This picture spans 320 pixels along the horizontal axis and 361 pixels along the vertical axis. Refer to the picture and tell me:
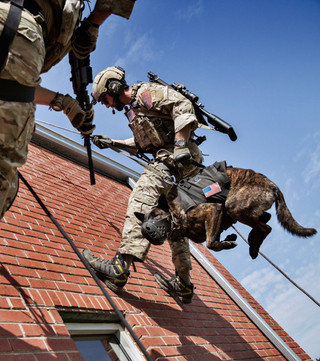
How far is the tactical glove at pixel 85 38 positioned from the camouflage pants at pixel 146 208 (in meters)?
1.36

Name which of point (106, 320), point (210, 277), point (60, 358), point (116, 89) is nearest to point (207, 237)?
point (106, 320)

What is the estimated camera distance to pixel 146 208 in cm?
319

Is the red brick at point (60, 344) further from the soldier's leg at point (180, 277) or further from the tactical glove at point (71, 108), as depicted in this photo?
the soldier's leg at point (180, 277)

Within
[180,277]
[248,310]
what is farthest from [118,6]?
[248,310]

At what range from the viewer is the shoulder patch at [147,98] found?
3.56m

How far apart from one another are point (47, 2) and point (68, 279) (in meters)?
2.02

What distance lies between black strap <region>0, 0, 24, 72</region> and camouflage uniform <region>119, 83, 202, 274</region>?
6.66ft

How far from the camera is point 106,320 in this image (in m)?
2.71

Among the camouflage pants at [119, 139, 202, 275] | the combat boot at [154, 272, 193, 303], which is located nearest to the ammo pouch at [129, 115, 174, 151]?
the camouflage pants at [119, 139, 202, 275]

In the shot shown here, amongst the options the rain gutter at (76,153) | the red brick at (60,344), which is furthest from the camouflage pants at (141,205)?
the rain gutter at (76,153)

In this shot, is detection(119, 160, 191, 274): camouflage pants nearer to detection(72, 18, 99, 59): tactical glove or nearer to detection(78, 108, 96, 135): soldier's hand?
detection(78, 108, 96, 135): soldier's hand

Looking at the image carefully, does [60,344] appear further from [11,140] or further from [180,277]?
[180,277]

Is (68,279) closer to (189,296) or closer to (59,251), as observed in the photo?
(59,251)

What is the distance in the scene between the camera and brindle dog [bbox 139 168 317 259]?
293cm
